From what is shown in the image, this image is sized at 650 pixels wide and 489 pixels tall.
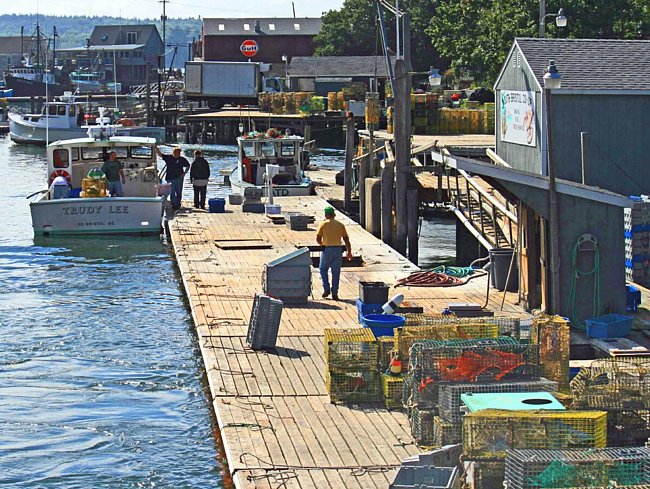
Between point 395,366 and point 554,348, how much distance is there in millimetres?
1603

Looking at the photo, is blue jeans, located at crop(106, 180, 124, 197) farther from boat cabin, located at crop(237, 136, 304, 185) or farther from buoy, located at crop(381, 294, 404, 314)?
buoy, located at crop(381, 294, 404, 314)

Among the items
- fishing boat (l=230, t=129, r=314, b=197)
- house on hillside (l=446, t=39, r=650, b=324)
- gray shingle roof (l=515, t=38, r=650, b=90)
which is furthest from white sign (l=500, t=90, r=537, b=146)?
fishing boat (l=230, t=129, r=314, b=197)

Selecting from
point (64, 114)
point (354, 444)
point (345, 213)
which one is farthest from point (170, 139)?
point (354, 444)

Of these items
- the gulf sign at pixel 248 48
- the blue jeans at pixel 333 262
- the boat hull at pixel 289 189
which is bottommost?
the blue jeans at pixel 333 262

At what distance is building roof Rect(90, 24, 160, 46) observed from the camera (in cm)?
17938

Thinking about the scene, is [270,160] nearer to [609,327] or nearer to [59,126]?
[609,327]

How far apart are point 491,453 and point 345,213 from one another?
78.1 ft

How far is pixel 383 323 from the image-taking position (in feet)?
50.1

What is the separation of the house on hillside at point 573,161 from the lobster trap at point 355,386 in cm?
419

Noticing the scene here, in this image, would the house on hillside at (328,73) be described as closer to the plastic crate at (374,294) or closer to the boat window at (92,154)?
the boat window at (92,154)

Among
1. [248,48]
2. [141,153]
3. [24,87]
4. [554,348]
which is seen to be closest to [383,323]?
[554,348]

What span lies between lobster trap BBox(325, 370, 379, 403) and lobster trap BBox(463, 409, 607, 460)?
125 inches

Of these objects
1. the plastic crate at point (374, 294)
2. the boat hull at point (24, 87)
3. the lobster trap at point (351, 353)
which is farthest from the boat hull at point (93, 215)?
the boat hull at point (24, 87)

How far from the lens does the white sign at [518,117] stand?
23.7 meters
